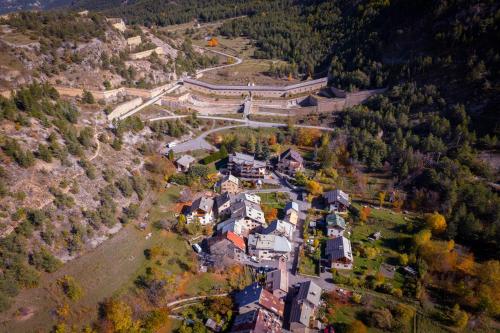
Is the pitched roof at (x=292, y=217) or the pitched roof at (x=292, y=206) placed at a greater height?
the pitched roof at (x=292, y=206)

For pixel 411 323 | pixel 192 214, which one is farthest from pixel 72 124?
pixel 411 323

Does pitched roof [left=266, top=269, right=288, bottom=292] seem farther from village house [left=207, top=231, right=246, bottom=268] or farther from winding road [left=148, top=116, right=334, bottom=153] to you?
winding road [left=148, top=116, right=334, bottom=153]

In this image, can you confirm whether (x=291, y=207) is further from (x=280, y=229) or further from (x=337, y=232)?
(x=337, y=232)

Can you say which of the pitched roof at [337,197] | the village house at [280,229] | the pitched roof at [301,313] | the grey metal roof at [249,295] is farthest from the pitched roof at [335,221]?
the grey metal roof at [249,295]

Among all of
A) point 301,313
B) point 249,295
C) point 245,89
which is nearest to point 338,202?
point 301,313

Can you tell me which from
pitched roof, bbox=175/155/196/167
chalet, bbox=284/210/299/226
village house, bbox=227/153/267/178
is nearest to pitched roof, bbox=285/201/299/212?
chalet, bbox=284/210/299/226

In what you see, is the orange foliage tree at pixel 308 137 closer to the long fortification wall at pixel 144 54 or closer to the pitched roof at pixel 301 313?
the pitched roof at pixel 301 313
